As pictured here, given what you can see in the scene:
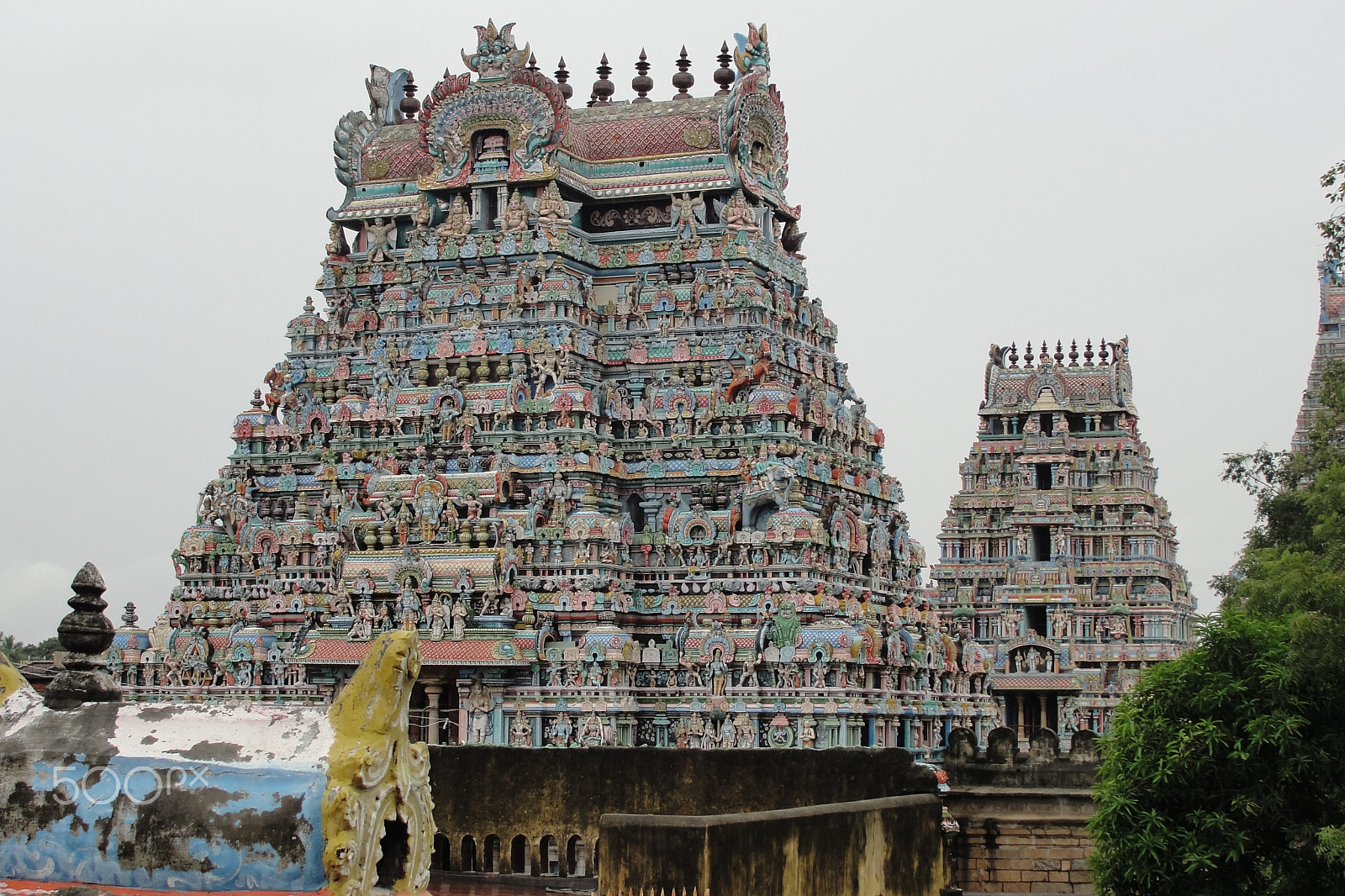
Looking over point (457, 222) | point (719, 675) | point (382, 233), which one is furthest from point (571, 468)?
point (382, 233)

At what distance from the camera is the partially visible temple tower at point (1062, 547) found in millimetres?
61156

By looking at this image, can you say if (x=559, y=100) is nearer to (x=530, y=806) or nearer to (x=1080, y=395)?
(x=530, y=806)

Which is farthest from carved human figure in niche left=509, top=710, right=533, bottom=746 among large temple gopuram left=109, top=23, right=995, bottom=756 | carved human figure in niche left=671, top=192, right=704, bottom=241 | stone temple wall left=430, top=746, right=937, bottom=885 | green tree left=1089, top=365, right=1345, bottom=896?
green tree left=1089, top=365, right=1345, bottom=896

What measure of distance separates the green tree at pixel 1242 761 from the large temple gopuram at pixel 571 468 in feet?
54.3

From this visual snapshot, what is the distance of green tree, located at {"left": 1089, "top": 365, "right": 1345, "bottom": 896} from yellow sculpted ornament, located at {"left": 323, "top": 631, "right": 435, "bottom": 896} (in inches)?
391

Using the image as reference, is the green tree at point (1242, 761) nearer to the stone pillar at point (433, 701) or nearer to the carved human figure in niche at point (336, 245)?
the stone pillar at point (433, 701)

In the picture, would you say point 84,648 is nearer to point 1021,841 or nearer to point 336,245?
point 1021,841

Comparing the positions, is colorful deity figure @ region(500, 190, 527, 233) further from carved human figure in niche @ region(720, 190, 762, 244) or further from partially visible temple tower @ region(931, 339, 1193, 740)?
partially visible temple tower @ region(931, 339, 1193, 740)

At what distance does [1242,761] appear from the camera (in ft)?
72.2

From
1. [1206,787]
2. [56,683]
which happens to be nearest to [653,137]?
[1206,787]

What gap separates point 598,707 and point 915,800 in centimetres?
1521

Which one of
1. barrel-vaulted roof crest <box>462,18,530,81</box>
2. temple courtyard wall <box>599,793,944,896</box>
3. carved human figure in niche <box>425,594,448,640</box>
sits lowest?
temple courtyard wall <box>599,793,944,896</box>

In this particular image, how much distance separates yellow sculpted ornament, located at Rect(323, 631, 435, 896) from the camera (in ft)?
47.4

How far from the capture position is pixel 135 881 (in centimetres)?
1485
